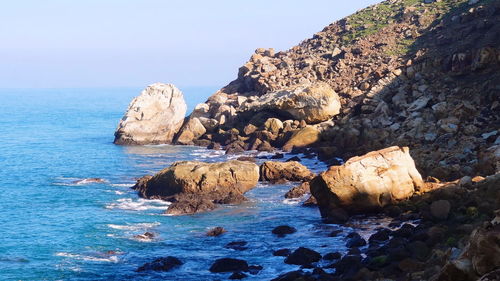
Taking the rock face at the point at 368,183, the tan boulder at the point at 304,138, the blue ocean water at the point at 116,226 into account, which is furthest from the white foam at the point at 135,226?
the tan boulder at the point at 304,138

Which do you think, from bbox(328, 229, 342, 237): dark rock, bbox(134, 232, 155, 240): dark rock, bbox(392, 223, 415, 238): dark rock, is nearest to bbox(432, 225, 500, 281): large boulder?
bbox(392, 223, 415, 238): dark rock

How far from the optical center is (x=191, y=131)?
302 feet

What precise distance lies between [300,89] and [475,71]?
2236 cm

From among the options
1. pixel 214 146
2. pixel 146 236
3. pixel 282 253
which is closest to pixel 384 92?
pixel 214 146

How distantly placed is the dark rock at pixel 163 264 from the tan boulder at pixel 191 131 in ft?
174

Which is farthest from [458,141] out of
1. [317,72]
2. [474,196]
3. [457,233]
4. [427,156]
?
[317,72]

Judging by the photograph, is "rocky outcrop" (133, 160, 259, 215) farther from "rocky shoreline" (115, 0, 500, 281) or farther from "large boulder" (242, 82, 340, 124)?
"large boulder" (242, 82, 340, 124)

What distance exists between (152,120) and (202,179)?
41543 millimetres

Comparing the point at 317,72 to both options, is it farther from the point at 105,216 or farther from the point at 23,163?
the point at 105,216

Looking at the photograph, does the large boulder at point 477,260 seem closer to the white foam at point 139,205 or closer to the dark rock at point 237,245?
the dark rock at point 237,245

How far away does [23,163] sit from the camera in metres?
81.6

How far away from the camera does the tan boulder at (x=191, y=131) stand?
90.9 metres

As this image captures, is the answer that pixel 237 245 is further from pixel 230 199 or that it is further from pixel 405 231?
pixel 230 199

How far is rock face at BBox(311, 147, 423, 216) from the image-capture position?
144 feet
